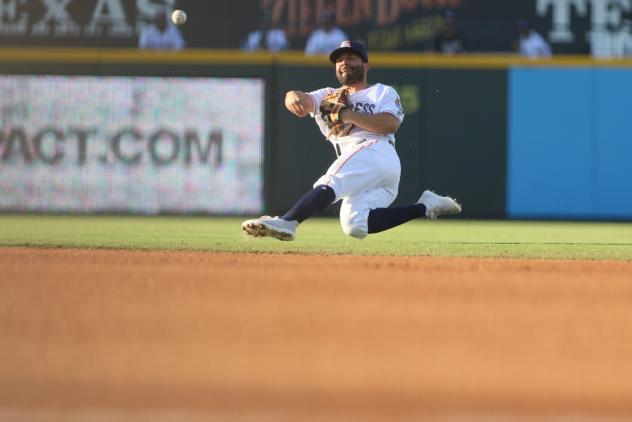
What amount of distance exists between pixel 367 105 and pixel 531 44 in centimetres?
733

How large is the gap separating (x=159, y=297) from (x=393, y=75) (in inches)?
358

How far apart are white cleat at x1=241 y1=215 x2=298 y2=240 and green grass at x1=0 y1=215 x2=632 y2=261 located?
3.50 feet

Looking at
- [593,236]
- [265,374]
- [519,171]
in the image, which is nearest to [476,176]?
[519,171]

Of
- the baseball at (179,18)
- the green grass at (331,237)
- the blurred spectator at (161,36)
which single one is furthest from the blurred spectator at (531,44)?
the blurred spectator at (161,36)

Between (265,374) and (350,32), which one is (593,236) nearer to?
(350,32)

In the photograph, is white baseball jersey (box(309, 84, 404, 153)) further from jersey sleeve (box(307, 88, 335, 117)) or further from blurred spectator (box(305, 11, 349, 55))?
blurred spectator (box(305, 11, 349, 55))

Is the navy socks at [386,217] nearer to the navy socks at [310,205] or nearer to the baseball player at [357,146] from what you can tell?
the baseball player at [357,146]

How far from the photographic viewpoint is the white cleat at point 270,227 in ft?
22.1

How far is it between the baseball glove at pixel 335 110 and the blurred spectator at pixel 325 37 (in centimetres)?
650

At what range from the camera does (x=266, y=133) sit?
13.6 meters

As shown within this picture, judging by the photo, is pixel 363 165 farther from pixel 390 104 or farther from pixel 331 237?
pixel 331 237

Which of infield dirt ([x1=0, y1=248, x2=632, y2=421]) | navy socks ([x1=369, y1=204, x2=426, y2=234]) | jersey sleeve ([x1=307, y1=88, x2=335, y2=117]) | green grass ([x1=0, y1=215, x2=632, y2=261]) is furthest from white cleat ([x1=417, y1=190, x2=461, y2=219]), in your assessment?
infield dirt ([x1=0, y1=248, x2=632, y2=421])

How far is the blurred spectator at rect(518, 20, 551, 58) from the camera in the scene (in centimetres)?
1392

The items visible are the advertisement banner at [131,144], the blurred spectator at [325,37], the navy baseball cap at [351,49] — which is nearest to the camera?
the navy baseball cap at [351,49]
